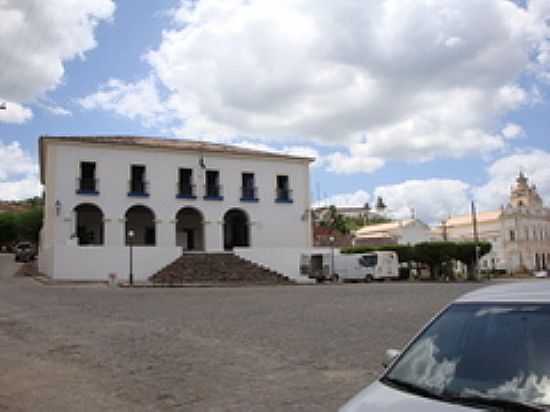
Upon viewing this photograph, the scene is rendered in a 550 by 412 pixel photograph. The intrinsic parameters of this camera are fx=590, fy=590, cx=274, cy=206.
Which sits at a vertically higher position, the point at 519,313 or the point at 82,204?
the point at 82,204

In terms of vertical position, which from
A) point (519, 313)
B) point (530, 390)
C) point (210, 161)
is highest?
point (210, 161)

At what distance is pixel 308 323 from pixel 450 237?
85.4 meters

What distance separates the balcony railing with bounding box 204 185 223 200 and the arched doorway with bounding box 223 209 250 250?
209cm

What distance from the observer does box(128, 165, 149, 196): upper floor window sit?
36.2 m

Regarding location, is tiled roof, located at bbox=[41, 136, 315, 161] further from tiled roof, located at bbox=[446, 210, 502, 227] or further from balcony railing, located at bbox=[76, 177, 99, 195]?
tiled roof, located at bbox=[446, 210, 502, 227]

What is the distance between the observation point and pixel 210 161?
38.6 m

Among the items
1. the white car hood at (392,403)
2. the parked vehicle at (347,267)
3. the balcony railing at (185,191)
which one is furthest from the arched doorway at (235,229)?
the white car hood at (392,403)

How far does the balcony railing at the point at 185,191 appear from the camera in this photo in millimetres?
37438

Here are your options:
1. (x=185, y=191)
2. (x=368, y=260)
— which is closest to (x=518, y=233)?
(x=368, y=260)

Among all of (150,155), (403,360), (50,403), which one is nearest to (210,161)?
(150,155)

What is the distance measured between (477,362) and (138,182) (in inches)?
1367

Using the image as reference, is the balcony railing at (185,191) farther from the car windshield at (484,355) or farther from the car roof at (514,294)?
the car windshield at (484,355)

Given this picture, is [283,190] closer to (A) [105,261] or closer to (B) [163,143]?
(B) [163,143]

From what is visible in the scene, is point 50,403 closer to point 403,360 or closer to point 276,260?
point 403,360
